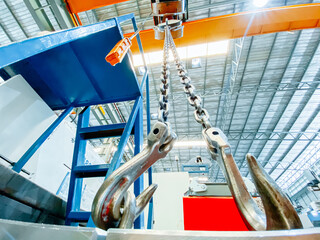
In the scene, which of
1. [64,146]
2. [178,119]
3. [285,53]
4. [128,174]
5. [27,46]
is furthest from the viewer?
[178,119]

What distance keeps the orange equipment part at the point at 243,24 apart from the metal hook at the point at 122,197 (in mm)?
3940

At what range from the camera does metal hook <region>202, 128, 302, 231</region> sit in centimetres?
47

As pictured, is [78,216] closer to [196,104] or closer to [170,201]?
[196,104]

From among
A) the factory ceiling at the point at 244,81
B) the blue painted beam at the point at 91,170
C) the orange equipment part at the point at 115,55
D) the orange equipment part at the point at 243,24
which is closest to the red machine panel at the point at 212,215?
the blue painted beam at the point at 91,170

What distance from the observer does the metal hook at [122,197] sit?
53 centimetres

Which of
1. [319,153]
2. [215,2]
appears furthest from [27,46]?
[319,153]

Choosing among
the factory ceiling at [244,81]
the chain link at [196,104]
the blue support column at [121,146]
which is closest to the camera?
the chain link at [196,104]

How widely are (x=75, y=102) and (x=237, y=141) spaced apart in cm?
1274

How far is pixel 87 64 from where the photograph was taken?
2119mm

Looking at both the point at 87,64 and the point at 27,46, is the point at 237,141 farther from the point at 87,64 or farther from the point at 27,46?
the point at 27,46

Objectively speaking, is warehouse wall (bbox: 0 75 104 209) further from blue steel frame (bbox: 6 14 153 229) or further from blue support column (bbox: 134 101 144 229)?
blue support column (bbox: 134 101 144 229)

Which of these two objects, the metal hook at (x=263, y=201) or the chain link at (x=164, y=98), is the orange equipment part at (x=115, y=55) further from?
the metal hook at (x=263, y=201)

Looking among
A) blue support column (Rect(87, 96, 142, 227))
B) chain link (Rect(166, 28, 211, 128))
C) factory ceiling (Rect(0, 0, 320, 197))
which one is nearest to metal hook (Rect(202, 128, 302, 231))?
chain link (Rect(166, 28, 211, 128))

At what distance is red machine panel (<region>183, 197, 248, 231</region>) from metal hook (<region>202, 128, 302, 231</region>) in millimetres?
1870
